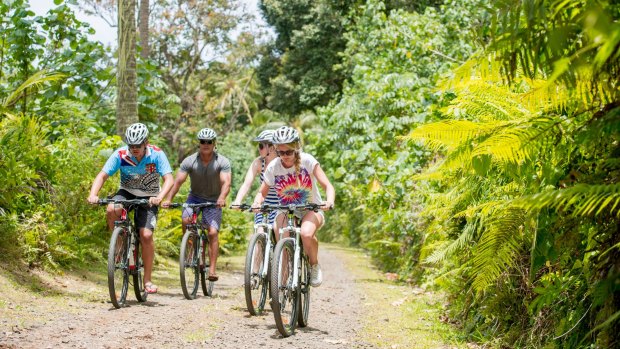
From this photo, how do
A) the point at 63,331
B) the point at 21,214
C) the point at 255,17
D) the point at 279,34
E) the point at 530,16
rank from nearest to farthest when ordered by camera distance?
the point at 530,16 → the point at 63,331 → the point at 21,214 → the point at 255,17 → the point at 279,34

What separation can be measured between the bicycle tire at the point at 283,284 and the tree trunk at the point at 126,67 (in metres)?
6.52

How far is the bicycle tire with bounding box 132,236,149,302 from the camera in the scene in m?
8.84

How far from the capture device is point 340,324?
27.0ft

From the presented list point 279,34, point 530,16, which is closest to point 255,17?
point 279,34

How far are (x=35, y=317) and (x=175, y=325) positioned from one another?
1.31 meters

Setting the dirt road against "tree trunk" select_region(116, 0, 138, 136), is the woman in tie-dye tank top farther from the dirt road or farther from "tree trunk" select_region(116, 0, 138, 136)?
"tree trunk" select_region(116, 0, 138, 136)

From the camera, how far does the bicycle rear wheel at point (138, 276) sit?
348 inches

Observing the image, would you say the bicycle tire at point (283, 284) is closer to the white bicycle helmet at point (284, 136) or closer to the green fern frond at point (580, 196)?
the white bicycle helmet at point (284, 136)

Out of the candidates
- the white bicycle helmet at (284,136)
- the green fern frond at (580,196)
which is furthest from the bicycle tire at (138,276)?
the green fern frond at (580,196)

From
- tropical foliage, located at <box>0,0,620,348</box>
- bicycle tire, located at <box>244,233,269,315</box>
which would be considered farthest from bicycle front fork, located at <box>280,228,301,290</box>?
tropical foliage, located at <box>0,0,620,348</box>

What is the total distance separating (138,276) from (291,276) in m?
2.41

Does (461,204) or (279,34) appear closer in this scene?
(461,204)

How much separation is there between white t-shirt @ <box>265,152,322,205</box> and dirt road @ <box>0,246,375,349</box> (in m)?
1.29

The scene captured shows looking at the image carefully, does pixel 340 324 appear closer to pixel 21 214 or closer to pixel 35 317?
pixel 35 317
